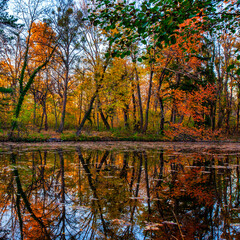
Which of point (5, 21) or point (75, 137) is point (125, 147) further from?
point (5, 21)

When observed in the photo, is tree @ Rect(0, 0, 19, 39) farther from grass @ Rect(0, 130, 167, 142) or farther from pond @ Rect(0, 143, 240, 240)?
pond @ Rect(0, 143, 240, 240)

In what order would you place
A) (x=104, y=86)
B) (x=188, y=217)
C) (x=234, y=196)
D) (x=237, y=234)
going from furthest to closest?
(x=104, y=86) < (x=234, y=196) < (x=188, y=217) < (x=237, y=234)

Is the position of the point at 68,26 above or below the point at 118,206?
above

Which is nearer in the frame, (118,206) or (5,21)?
(118,206)

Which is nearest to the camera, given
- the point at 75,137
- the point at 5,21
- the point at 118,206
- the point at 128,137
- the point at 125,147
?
the point at 118,206

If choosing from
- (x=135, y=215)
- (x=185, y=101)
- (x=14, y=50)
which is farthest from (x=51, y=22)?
(x=135, y=215)

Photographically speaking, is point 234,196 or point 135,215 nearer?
point 135,215

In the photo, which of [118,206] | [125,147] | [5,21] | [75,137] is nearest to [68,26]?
[5,21]

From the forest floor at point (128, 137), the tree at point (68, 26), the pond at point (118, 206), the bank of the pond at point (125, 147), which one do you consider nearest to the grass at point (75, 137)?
the forest floor at point (128, 137)

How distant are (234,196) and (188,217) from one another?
1183mm

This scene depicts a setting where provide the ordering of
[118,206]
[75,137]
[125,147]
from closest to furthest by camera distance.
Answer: [118,206] → [125,147] → [75,137]

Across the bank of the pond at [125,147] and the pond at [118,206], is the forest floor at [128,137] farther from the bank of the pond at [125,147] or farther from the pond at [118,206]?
the pond at [118,206]

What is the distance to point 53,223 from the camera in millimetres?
1982

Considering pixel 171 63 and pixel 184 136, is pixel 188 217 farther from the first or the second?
pixel 171 63
